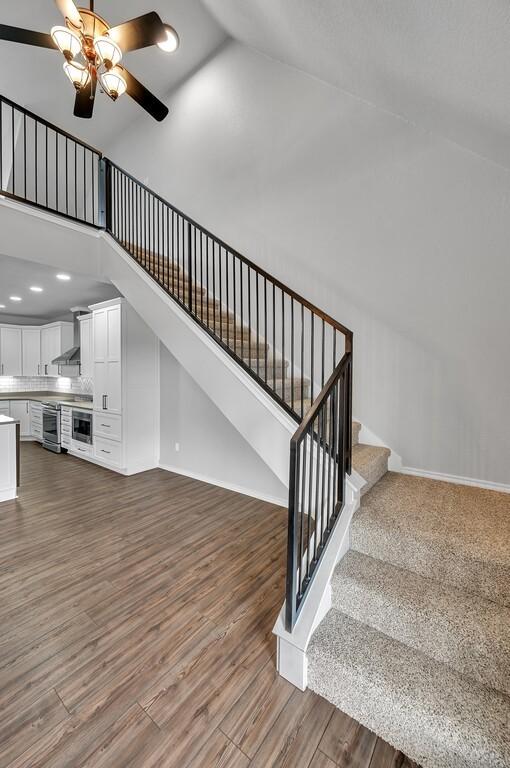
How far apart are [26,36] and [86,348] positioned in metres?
3.91

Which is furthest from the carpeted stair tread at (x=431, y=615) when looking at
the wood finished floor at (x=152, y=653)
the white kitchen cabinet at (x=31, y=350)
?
the white kitchen cabinet at (x=31, y=350)

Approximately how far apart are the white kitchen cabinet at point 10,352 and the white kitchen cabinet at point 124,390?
12.2 ft

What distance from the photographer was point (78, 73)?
8.28 ft

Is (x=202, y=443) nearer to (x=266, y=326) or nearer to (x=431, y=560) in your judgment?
(x=266, y=326)

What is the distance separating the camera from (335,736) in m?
1.37

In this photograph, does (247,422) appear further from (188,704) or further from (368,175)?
(368,175)

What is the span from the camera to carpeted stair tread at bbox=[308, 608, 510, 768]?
1.20m

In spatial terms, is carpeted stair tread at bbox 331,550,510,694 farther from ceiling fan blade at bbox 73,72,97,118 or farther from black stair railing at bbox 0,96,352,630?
ceiling fan blade at bbox 73,72,97,118

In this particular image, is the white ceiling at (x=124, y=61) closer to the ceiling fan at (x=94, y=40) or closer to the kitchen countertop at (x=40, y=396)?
the ceiling fan at (x=94, y=40)

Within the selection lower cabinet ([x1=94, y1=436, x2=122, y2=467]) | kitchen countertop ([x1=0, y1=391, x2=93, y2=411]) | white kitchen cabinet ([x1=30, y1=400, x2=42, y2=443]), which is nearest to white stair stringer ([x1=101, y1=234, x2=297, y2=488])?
lower cabinet ([x1=94, y1=436, x2=122, y2=467])

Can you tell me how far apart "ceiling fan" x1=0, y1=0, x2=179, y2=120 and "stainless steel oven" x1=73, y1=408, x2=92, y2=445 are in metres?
4.16

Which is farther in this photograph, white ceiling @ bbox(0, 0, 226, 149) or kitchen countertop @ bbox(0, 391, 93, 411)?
kitchen countertop @ bbox(0, 391, 93, 411)

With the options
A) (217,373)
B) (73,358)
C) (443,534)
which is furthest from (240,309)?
(73,358)

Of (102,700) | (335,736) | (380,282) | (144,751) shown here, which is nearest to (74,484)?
(102,700)
